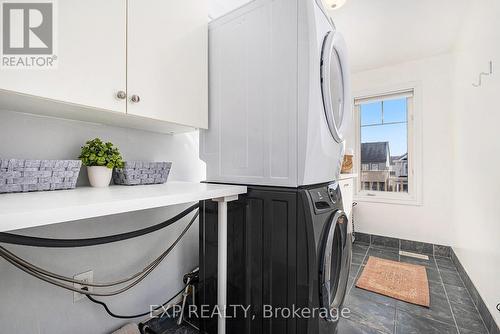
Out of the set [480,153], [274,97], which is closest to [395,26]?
[480,153]

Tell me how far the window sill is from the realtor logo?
3.71 m

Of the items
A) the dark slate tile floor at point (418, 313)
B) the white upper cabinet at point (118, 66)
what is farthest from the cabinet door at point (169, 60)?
the dark slate tile floor at point (418, 313)

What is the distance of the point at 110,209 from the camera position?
63 centimetres

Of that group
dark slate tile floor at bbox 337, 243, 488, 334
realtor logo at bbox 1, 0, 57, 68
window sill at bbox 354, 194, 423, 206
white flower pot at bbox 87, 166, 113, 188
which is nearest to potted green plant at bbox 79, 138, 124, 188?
white flower pot at bbox 87, 166, 113, 188

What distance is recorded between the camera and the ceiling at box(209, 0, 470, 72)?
1.99 m

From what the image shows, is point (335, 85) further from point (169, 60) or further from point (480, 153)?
point (480, 153)

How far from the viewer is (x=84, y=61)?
0.76 m

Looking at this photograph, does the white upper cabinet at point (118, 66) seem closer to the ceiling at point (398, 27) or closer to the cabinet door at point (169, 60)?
the cabinet door at point (169, 60)

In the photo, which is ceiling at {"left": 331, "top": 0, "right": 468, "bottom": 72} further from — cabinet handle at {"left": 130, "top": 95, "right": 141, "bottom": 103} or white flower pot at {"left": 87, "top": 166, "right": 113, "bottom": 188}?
white flower pot at {"left": 87, "top": 166, "right": 113, "bottom": 188}

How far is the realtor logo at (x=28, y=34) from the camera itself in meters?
0.64

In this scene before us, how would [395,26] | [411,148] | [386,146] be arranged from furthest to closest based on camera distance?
[386,146]
[411,148]
[395,26]

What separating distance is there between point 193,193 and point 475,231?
2422 mm

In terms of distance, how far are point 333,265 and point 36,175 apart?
137cm

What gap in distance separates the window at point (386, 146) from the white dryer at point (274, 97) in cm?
250
